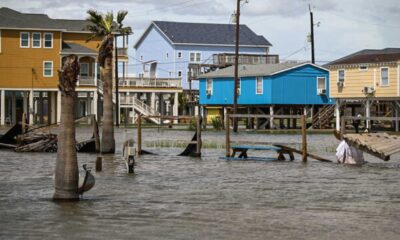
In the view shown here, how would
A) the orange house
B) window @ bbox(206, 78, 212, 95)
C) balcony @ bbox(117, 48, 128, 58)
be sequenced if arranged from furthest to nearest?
balcony @ bbox(117, 48, 128, 58) → window @ bbox(206, 78, 212, 95) → the orange house

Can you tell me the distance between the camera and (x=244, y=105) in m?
80.8

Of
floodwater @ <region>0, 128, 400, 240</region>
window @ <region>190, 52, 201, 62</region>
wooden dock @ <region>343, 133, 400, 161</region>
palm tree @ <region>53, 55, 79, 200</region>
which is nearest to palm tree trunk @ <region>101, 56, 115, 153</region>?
floodwater @ <region>0, 128, 400, 240</region>

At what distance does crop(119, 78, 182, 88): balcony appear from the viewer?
89.6 m

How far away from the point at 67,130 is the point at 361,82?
5217cm

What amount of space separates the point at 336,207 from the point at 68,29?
65.7 meters

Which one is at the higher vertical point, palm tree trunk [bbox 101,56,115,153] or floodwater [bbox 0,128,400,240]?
palm tree trunk [bbox 101,56,115,153]

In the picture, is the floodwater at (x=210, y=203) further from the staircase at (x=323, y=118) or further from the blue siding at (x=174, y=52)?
the blue siding at (x=174, y=52)

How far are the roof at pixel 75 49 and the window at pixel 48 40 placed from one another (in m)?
1.36

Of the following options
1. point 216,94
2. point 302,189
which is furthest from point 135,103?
point 302,189

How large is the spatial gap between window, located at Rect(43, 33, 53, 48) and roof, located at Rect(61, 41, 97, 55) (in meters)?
1.36

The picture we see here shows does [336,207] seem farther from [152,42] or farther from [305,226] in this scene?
[152,42]

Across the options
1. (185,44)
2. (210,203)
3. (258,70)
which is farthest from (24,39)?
(210,203)

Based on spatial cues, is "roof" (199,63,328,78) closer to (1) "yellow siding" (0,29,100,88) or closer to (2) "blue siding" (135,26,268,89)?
(1) "yellow siding" (0,29,100,88)

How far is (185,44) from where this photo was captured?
4520 inches
